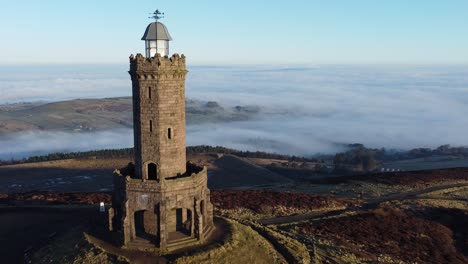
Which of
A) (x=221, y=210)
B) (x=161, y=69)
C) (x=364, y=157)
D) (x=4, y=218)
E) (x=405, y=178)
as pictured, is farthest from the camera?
(x=364, y=157)

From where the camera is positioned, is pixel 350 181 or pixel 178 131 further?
pixel 350 181

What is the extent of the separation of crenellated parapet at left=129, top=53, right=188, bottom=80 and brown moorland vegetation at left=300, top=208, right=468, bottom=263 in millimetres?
19450

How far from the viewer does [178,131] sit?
1029 inches

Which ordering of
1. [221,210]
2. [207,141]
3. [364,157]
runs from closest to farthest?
[221,210]
[364,157]
[207,141]

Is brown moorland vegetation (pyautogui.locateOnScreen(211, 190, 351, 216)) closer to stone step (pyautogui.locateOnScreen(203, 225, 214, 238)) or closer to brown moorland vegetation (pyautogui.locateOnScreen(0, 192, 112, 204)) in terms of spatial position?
brown moorland vegetation (pyautogui.locateOnScreen(0, 192, 112, 204))

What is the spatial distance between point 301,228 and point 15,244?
22663 mm

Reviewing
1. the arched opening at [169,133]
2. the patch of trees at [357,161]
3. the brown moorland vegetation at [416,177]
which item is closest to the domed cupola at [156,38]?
the arched opening at [169,133]

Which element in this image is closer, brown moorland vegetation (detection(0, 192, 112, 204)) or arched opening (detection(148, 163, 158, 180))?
arched opening (detection(148, 163, 158, 180))

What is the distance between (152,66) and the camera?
81.3ft

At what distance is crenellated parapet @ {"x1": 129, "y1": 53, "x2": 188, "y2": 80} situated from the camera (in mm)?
24797

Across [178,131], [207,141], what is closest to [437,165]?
[207,141]

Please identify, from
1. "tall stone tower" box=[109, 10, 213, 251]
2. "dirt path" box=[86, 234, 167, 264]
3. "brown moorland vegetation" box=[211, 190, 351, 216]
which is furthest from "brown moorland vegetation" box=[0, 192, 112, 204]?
"tall stone tower" box=[109, 10, 213, 251]

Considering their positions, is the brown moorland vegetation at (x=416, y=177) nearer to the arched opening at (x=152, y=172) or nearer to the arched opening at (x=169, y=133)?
the arched opening at (x=152, y=172)

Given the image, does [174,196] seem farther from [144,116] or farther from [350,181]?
[350,181]
